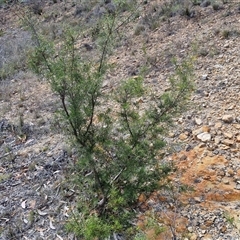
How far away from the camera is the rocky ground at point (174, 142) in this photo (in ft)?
12.8

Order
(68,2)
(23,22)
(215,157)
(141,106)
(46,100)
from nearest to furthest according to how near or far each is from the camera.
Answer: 1. (23,22)
2. (215,157)
3. (141,106)
4. (46,100)
5. (68,2)

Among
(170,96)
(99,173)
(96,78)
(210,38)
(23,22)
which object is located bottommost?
(210,38)

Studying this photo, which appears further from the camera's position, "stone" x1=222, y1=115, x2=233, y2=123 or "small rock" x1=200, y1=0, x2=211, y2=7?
"small rock" x1=200, y1=0, x2=211, y2=7

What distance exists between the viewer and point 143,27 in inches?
331

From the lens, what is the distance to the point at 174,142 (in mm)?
4820

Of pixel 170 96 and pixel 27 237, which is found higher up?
pixel 170 96

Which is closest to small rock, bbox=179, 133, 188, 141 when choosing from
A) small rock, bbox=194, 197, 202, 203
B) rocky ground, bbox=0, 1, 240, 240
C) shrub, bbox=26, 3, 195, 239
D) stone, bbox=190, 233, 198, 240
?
rocky ground, bbox=0, 1, 240, 240

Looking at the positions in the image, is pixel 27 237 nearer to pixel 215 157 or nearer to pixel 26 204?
pixel 26 204

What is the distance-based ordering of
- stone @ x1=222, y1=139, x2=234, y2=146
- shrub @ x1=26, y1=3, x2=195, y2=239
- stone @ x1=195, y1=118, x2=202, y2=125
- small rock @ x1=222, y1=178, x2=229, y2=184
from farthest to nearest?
stone @ x1=195, y1=118, x2=202, y2=125 → stone @ x1=222, y1=139, x2=234, y2=146 → small rock @ x1=222, y1=178, x2=229, y2=184 → shrub @ x1=26, y1=3, x2=195, y2=239

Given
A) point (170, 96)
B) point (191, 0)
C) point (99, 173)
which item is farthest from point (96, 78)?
point (191, 0)

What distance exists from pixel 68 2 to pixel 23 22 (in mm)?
9970

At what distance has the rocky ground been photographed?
12.8 feet

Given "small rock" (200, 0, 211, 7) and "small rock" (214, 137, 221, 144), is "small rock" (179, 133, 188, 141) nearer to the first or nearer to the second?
"small rock" (214, 137, 221, 144)

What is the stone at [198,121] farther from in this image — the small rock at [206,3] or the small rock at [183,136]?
the small rock at [206,3]
